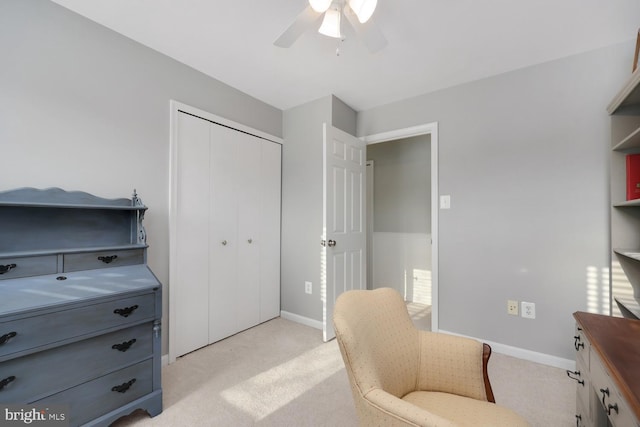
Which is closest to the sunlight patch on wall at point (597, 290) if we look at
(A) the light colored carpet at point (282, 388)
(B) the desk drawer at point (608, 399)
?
(A) the light colored carpet at point (282, 388)

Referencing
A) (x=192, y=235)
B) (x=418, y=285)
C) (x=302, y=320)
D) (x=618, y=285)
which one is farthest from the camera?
(x=418, y=285)

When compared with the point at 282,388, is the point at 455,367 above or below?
above

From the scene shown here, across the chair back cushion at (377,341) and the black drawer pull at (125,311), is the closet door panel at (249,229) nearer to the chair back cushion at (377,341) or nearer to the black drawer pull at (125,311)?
the black drawer pull at (125,311)

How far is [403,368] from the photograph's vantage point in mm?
1234

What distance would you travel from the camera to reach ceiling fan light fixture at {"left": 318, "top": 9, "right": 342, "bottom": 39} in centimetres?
150

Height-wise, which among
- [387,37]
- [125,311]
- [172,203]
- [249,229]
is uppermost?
[387,37]

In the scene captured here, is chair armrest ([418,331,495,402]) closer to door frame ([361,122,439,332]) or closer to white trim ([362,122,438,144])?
door frame ([361,122,439,332])

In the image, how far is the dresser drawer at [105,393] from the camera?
132 cm

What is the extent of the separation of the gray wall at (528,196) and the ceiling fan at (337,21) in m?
1.40

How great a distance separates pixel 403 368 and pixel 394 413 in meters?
0.39

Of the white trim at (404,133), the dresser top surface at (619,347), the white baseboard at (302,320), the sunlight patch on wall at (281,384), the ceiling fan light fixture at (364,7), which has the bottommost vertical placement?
the sunlight patch on wall at (281,384)

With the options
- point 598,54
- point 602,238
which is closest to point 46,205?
point 602,238

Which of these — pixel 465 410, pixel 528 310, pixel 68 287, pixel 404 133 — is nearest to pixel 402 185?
pixel 404 133

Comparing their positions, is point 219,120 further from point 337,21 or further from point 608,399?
point 608,399
